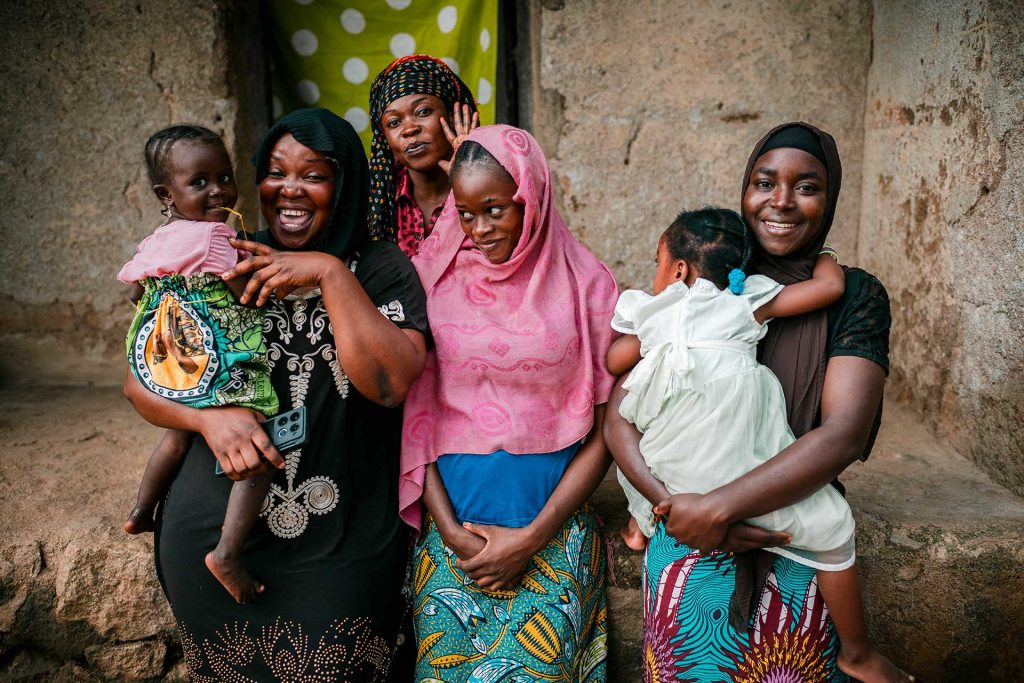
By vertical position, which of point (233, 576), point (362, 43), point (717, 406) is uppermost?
point (362, 43)

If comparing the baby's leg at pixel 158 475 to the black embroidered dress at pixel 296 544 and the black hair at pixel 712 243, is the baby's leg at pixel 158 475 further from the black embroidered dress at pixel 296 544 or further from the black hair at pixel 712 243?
the black hair at pixel 712 243

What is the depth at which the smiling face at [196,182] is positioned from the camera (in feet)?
6.70

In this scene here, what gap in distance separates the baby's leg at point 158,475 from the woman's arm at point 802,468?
128 cm

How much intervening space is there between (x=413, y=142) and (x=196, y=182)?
2.74 ft

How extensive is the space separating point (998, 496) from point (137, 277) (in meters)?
2.67

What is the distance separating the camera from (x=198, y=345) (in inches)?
72.9

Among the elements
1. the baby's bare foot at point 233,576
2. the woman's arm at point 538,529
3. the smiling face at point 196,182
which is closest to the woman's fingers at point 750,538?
the woman's arm at point 538,529

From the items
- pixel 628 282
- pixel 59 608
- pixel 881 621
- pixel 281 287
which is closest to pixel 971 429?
pixel 881 621

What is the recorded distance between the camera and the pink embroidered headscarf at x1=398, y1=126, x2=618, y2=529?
6.99 feet

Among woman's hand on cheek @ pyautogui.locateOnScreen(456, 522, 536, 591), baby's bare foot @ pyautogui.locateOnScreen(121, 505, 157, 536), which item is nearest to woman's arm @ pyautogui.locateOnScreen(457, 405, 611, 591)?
woman's hand on cheek @ pyautogui.locateOnScreen(456, 522, 536, 591)

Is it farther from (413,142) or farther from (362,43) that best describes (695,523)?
(362,43)

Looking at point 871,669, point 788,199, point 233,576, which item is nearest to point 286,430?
point 233,576

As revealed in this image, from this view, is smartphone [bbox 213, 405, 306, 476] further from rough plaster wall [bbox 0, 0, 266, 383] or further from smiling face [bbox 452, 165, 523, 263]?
rough plaster wall [bbox 0, 0, 266, 383]

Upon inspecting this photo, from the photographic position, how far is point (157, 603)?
8.33 feet
